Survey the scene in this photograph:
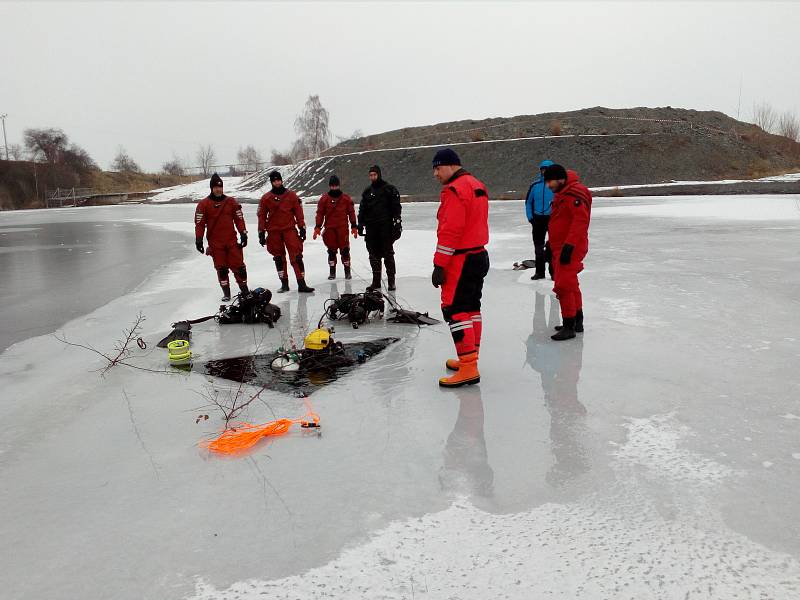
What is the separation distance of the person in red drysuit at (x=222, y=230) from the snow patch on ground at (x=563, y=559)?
5600 millimetres

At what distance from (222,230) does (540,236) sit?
15.2 feet

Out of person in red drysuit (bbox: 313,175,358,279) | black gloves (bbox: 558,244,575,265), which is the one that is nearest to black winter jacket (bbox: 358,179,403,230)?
person in red drysuit (bbox: 313,175,358,279)

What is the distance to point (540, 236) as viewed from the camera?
8.19 m

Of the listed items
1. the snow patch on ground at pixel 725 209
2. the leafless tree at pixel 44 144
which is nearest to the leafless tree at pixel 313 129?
the leafless tree at pixel 44 144

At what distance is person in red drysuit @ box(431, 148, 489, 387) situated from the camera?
4004 mm

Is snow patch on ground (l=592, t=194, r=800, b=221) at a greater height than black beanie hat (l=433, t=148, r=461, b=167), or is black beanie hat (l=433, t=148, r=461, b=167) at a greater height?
black beanie hat (l=433, t=148, r=461, b=167)

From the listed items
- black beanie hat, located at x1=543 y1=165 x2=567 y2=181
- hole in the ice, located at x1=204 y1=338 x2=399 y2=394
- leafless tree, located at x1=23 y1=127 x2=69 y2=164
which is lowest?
hole in the ice, located at x1=204 y1=338 x2=399 y2=394

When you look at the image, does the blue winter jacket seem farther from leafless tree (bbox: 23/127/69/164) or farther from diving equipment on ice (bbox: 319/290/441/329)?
leafless tree (bbox: 23/127/69/164)

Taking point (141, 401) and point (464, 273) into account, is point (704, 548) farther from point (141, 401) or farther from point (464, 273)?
point (141, 401)

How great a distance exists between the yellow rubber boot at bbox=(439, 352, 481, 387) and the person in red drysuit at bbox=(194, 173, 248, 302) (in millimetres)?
4095

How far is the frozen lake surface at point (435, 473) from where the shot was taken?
2158 millimetres

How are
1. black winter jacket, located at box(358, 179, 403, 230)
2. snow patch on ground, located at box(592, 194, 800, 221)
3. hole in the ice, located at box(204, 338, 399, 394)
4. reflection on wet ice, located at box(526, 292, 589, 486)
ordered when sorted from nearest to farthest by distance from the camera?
reflection on wet ice, located at box(526, 292, 589, 486), hole in the ice, located at box(204, 338, 399, 394), black winter jacket, located at box(358, 179, 403, 230), snow patch on ground, located at box(592, 194, 800, 221)

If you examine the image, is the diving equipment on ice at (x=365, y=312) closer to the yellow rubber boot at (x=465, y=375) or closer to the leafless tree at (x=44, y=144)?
Result: the yellow rubber boot at (x=465, y=375)

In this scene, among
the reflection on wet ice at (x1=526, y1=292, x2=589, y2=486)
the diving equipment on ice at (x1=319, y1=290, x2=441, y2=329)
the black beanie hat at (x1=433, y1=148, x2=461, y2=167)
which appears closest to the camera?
the reflection on wet ice at (x1=526, y1=292, x2=589, y2=486)
